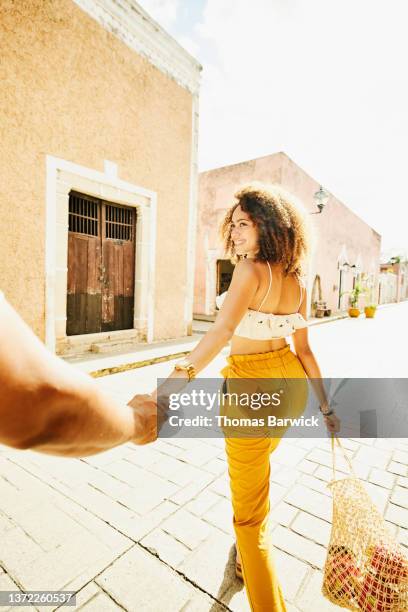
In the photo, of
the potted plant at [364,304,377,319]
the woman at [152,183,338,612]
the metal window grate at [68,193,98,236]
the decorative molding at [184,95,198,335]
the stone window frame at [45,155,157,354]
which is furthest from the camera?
the potted plant at [364,304,377,319]

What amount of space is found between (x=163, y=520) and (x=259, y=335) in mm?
1531

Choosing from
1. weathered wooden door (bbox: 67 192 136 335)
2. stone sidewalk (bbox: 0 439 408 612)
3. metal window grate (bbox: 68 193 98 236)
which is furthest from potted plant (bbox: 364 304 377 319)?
stone sidewalk (bbox: 0 439 408 612)

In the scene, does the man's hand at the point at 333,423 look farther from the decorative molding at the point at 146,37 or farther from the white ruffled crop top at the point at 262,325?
the decorative molding at the point at 146,37

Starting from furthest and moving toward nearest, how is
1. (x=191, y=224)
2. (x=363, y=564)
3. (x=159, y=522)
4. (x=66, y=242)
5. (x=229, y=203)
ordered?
(x=229, y=203) < (x=191, y=224) < (x=66, y=242) < (x=159, y=522) < (x=363, y=564)

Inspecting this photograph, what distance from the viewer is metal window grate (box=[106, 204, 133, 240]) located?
7.77 m

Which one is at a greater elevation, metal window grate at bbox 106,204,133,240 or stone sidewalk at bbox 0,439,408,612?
metal window grate at bbox 106,204,133,240

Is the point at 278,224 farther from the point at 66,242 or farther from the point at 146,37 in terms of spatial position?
the point at 146,37

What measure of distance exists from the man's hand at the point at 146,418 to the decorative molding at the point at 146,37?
830cm

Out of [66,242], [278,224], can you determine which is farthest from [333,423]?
[66,242]

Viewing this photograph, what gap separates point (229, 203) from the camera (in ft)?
39.2

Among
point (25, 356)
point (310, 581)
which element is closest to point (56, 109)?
point (25, 356)

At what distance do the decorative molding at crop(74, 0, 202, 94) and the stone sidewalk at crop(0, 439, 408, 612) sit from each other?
8.19m

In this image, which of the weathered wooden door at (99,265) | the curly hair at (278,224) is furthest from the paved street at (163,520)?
the weathered wooden door at (99,265)

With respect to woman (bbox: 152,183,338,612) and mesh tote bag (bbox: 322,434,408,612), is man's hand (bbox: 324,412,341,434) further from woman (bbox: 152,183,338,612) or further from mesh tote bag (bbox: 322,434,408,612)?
mesh tote bag (bbox: 322,434,408,612)
